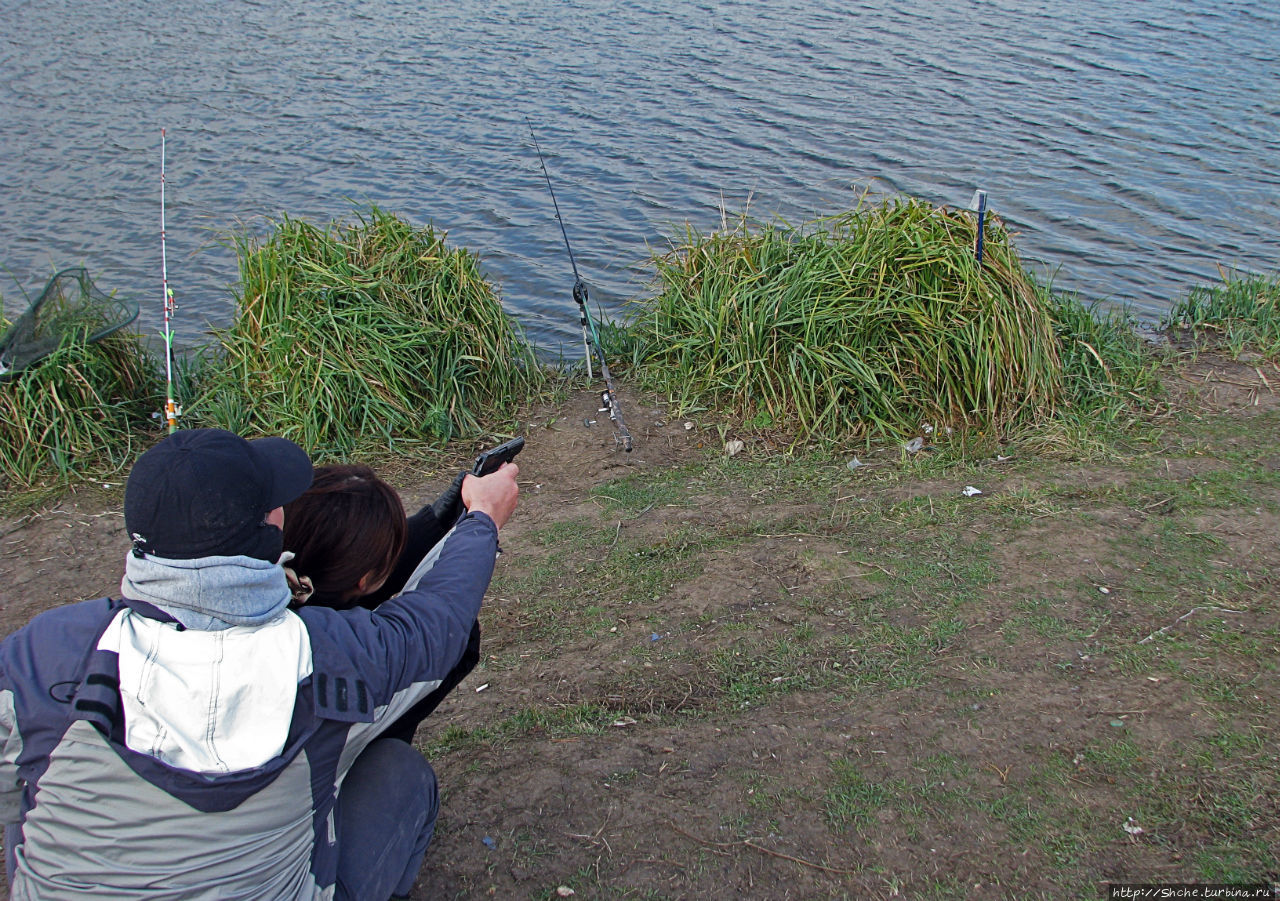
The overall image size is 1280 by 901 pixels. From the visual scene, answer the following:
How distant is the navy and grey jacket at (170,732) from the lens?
5.53 feet

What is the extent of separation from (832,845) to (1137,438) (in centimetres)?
331

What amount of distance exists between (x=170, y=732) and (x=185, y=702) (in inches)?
2.0

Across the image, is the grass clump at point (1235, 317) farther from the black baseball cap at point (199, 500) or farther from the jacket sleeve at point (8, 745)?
the jacket sleeve at point (8, 745)

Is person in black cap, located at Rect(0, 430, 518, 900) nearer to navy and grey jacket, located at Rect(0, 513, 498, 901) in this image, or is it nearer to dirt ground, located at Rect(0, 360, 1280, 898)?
navy and grey jacket, located at Rect(0, 513, 498, 901)

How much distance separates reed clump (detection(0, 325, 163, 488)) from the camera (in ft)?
16.4

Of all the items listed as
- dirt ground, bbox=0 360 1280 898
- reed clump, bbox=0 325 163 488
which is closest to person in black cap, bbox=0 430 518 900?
dirt ground, bbox=0 360 1280 898

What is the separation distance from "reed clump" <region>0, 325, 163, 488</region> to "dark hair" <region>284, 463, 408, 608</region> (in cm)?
351

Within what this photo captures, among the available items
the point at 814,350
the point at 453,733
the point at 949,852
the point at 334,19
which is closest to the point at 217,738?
the point at 453,733

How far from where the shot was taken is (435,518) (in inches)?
103

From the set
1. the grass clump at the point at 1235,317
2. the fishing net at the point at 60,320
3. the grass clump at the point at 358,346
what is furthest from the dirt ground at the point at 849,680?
the grass clump at the point at 1235,317

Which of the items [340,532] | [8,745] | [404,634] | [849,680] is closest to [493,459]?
[340,532]

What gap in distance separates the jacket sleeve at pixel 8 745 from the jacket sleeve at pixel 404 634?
0.49 metres

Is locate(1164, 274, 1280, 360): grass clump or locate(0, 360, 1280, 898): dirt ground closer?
locate(0, 360, 1280, 898): dirt ground

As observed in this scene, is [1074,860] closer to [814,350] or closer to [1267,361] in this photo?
[814,350]
